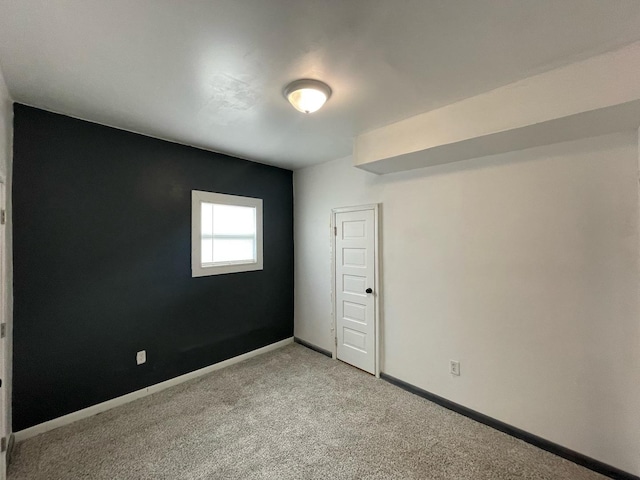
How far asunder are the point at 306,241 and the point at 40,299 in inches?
114

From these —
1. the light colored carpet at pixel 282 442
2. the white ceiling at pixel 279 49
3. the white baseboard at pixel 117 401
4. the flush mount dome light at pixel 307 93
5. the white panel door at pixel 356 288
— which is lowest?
the light colored carpet at pixel 282 442

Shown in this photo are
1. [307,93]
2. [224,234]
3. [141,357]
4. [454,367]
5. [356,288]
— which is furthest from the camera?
[224,234]

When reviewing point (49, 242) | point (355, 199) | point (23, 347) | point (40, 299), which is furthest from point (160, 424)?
point (355, 199)

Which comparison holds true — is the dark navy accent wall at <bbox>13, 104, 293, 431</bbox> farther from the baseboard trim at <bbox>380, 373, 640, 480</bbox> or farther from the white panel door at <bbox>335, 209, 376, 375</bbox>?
the baseboard trim at <bbox>380, 373, 640, 480</bbox>

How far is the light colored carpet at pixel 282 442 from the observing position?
190 centimetres

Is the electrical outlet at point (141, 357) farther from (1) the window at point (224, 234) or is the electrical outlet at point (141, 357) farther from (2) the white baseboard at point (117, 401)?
(1) the window at point (224, 234)

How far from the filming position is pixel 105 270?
2.64 m

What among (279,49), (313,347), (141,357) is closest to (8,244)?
(141,357)

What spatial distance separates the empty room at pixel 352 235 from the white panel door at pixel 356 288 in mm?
33

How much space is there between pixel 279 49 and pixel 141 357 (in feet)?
10.1

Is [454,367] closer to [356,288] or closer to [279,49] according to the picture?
[356,288]

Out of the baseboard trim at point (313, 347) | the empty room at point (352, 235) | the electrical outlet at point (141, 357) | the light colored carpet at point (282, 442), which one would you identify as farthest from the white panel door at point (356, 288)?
the electrical outlet at point (141, 357)

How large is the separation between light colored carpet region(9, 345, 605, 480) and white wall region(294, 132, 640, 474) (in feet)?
1.03

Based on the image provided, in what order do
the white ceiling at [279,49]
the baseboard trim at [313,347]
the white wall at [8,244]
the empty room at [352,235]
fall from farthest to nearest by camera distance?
the baseboard trim at [313,347]
the white wall at [8,244]
the empty room at [352,235]
the white ceiling at [279,49]
